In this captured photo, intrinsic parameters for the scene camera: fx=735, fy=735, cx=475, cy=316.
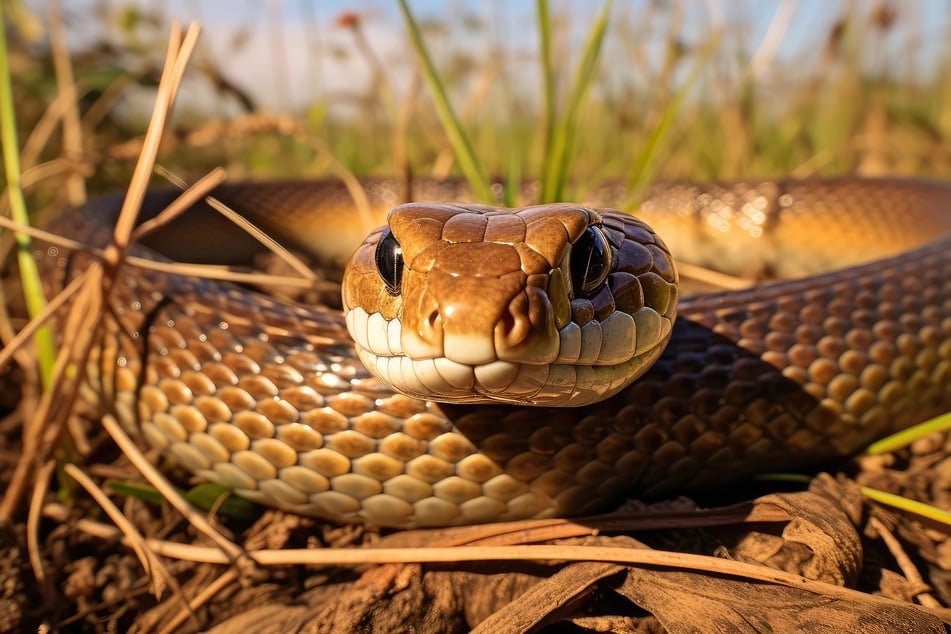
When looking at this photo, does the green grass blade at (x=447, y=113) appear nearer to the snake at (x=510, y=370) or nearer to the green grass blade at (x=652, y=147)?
the green grass blade at (x=652, y=147)

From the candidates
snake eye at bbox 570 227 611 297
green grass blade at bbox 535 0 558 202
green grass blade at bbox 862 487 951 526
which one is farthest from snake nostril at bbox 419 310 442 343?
green grass blade at bbox 535 0 558 202

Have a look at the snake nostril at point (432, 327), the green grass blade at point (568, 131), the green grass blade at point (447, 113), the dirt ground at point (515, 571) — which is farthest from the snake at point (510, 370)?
the green grass blade at point (447, 113)

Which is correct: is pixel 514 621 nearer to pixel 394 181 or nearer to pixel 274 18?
pixel 394 181

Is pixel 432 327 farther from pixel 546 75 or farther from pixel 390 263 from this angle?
pixel 546 75

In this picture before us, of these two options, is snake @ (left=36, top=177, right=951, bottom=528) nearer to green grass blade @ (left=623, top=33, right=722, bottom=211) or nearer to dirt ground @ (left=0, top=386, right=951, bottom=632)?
dirt ground @ (left=0, top=386, right=951, bottom=632)

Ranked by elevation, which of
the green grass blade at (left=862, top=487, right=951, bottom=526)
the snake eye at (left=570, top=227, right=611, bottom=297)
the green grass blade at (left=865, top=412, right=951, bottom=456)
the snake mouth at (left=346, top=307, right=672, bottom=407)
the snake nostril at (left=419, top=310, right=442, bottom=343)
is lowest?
the green grass blade at (left=862, top=487, right=951, bottom=526)

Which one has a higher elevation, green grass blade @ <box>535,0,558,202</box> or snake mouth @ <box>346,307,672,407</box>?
green grass blade @ <box>535,0,558,202</box>
